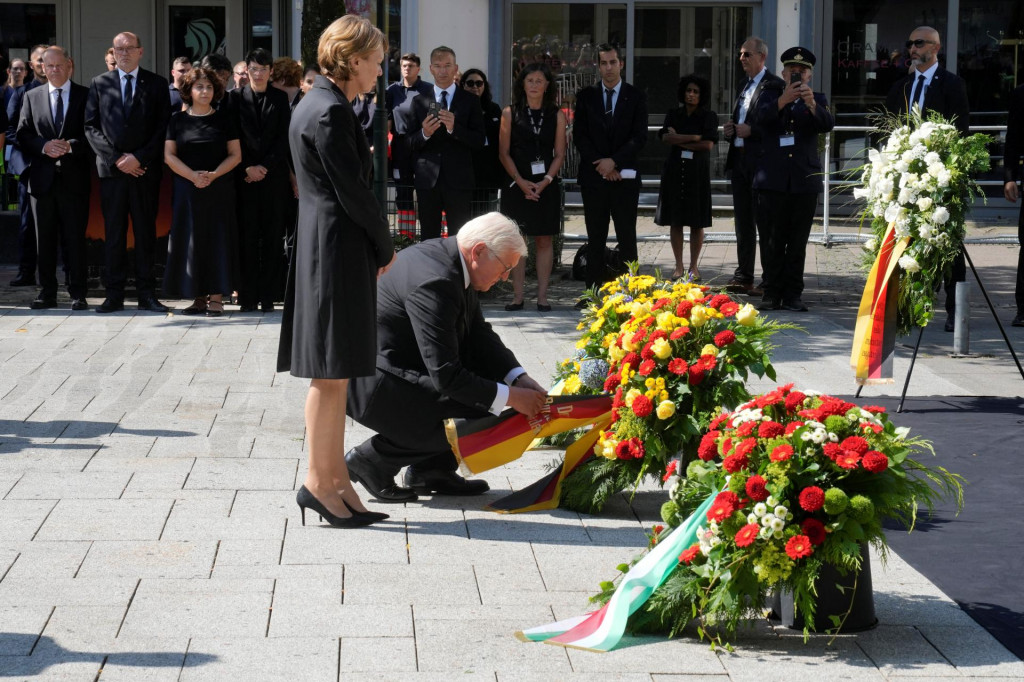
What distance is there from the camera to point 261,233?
1145 centimetres

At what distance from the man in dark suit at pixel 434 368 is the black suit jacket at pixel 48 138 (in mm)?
6122

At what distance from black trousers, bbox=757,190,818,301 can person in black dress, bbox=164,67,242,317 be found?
172 inches

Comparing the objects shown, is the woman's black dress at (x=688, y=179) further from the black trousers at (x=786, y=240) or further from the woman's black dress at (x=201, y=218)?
the woman's black dress at (x=201, y=218)

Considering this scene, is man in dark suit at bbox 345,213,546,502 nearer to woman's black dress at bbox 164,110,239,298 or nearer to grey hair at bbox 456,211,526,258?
grey hair at bbox 456,211,526,258

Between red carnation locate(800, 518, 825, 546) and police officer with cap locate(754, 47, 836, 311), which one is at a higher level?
police officer with cap locate(754, 47, 836, 311)

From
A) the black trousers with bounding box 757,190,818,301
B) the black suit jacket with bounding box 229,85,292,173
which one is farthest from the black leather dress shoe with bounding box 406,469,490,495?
the black trousers with bounding box 757,190,818,301

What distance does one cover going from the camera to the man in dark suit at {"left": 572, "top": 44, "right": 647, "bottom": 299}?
11.9 m

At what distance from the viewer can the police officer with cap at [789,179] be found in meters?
11.6

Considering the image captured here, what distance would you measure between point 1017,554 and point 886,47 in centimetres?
1490

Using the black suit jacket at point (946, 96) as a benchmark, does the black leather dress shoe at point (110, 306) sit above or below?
below

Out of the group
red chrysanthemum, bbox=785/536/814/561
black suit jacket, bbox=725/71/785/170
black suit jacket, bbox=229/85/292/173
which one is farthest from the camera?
black suit jacket, bbox=725/71/785/170

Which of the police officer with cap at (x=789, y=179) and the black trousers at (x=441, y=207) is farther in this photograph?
the black trousers at (x=441, y=207)

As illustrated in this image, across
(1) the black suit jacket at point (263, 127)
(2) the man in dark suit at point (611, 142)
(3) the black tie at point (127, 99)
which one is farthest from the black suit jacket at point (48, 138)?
(2) the man in dark suit at point (611, 142)

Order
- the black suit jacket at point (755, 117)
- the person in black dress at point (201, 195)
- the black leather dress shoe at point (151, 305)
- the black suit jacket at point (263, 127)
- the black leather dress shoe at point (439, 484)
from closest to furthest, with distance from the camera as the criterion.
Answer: the black leather dress shoe at point (439, 484) < the person in black dress at point (201, 195) < the black suit jacket at point (263, 127) < the black leather dress shoe at point (151, 305) < the black suit jacket at point (755, 117)
